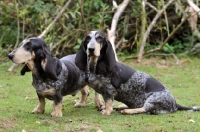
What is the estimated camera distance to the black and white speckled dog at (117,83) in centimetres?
773

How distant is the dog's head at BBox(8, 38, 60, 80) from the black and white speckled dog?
2.17ft

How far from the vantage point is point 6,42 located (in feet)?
49.7

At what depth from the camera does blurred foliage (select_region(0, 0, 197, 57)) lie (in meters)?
14.1

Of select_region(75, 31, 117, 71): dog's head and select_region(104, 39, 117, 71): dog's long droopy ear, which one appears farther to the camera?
select_region(104, 39, 117, 71): dog's long droopy ear

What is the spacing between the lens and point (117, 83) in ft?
25.9

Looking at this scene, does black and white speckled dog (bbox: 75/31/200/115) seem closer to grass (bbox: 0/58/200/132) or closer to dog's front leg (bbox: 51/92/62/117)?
grass (bbox: 0/58/200/132)

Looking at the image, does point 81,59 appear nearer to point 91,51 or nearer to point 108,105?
point 91,51

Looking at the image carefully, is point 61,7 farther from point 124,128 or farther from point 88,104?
point 124,128

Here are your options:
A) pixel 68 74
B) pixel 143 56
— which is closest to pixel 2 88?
pixel 68 74

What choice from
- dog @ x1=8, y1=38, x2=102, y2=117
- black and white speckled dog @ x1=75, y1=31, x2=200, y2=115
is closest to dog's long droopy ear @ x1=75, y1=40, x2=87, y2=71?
black and white speckled dog @ x1=75, y1=31, x2=200, y2=115

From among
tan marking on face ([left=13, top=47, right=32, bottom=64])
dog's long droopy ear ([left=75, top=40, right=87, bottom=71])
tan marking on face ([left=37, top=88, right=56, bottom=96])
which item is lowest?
tan marking on face ([left=37, top=88, right=56, bottom=96])

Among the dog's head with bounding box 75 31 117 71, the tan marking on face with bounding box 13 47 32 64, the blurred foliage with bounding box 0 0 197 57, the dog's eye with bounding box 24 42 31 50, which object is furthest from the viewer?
the blurred foliage with bounding box 0 0 197 57

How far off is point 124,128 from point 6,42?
29.7 feet

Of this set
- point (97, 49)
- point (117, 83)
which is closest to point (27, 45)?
point (97, 49)
